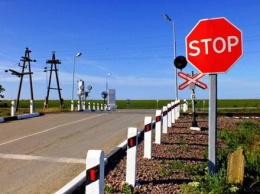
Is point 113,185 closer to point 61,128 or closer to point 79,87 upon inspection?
point 61,128

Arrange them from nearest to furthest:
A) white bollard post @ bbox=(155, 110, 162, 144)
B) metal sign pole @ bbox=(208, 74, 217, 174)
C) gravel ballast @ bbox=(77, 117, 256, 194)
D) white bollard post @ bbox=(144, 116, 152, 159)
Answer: metal sign pole @ bbox=(208, 74, 217, 174) < gravel ballast @ bbox=(77, 117, 256, 194) < white bollard post @ bbox=(144, 116, 152, 159) < white bollard post @ bbox=(155, 110, 162, 144)

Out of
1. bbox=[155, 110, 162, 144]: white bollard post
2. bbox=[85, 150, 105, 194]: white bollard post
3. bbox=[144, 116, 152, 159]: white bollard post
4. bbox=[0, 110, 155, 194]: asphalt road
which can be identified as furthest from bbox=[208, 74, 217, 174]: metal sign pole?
bbox=[155, 110, 162, 144]: white bollard post

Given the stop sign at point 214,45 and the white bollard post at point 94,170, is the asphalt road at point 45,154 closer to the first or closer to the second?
the white bollard post at point 94,170

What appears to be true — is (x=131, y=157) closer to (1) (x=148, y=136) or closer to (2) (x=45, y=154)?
(1) (x=148, y=136)

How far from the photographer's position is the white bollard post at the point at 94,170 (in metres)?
4.06

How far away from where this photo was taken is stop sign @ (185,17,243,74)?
5.24m

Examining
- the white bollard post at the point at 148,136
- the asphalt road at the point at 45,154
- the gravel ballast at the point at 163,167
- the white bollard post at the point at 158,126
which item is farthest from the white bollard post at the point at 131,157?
the white bollard post at the point at 158,126

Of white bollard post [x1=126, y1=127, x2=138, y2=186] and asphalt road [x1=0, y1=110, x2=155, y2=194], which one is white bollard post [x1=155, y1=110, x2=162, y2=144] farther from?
white bollard post [x1=126, y1=127, x2=138, y2=186]

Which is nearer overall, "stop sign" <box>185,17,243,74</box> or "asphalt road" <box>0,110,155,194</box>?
"stop sign" <box>185,17,243,74</box>

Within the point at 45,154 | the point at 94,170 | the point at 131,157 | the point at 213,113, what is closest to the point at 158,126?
the point at 45,154

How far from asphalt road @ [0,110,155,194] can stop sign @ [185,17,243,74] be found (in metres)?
3.21

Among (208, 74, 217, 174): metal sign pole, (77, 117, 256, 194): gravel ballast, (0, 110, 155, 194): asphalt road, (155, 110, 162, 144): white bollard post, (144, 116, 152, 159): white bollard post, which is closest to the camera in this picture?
(208, 74, 217, 174): metal sign pole

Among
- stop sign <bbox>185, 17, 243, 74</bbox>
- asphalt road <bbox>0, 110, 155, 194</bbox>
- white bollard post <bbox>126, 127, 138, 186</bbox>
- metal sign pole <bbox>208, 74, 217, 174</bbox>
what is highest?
stop sign <bbox>185, 17, 243, 74</bbox>

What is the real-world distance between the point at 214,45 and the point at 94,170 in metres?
2.64
